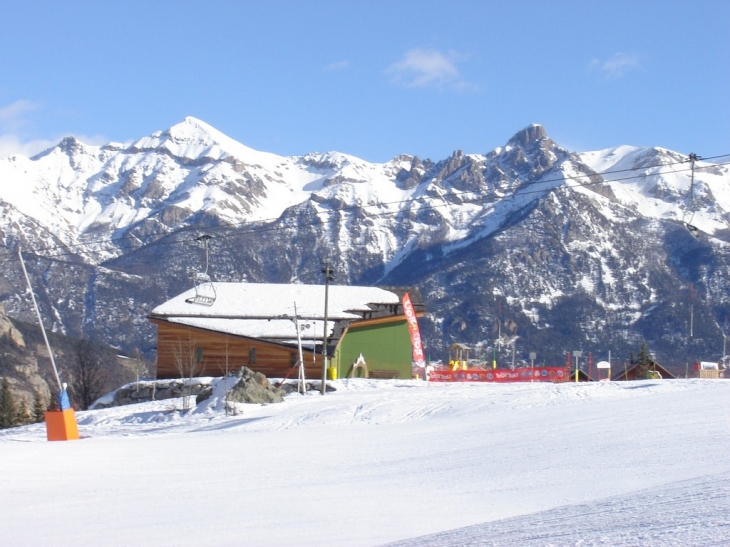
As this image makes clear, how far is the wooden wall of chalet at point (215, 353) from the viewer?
166ft

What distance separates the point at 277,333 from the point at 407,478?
1425 inches

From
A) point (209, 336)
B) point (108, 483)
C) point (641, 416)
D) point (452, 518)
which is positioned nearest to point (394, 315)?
point (209, 336)

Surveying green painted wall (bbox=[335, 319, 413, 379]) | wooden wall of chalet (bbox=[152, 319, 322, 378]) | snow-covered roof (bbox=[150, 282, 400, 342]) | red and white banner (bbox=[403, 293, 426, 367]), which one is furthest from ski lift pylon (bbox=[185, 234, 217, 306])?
red and white banner (bbox=[403, 293, 426, 367])

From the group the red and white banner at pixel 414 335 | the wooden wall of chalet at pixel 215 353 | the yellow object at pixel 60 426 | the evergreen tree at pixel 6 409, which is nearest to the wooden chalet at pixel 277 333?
the wooden wall of chalet at pixel 215 353

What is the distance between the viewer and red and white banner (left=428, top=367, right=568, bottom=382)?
153ft

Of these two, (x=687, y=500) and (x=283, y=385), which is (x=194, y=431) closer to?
(x=283, y=385)

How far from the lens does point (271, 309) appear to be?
183 feet

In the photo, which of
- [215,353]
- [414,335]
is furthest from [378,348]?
[215,353]

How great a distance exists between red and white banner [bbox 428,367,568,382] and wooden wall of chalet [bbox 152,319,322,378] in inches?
313

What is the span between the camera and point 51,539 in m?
11.6

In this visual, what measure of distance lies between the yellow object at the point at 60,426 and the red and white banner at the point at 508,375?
25.0 meters

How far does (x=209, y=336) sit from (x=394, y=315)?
11018mm

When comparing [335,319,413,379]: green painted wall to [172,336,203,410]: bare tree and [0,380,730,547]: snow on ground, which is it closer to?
[172,336,203,410]: bare tree

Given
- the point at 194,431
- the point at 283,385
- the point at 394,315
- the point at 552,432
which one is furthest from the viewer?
the point at 394,315
